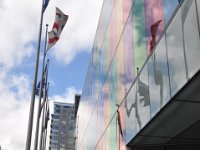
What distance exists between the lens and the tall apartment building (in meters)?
169

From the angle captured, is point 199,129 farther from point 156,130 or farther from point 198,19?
point 198,19

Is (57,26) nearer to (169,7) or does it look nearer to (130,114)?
(130,114)

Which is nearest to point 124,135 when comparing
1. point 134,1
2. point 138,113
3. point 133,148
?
point 133,148

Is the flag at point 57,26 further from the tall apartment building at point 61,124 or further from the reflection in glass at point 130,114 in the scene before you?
the tall apartment building at point 61,124

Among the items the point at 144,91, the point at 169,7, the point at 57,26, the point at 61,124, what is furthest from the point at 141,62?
the point at 61,124

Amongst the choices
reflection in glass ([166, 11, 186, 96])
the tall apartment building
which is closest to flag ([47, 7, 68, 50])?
reflection in glass ([166, 11, 186, 96])

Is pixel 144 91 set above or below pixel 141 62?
below

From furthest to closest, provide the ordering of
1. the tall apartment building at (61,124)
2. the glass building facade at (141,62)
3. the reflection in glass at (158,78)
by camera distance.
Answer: the tall apartment building at (61,124) → the reflection in glass at (158,78) → the glass building facade at (141,62)

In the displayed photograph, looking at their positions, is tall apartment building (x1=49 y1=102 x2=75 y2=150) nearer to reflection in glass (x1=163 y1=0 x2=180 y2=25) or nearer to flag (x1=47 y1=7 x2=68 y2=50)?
flag (x1=47 y1=7 x2=68 y2=50)

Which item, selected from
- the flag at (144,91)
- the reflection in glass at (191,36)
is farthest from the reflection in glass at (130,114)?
the reflection in glass at (191,36)

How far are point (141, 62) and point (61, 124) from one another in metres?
166

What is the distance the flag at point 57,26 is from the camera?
68.9ft

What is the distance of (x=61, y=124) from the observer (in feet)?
582

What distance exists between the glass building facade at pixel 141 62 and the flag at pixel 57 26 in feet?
9.29
